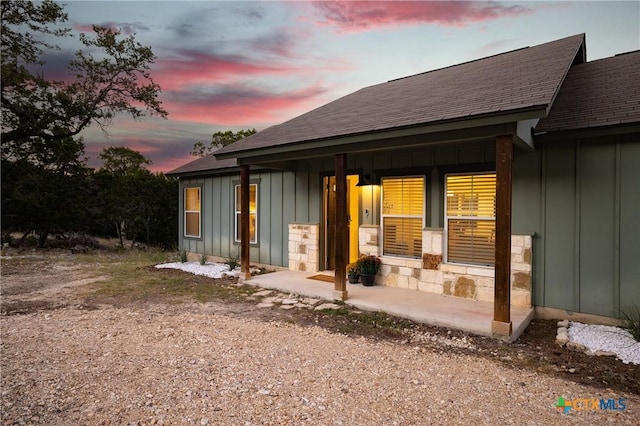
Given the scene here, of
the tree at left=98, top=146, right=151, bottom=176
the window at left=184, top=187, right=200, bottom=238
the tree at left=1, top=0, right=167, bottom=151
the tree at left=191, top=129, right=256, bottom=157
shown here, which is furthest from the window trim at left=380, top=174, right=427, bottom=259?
the tree at left=98, top=146, right=151, bottom=176

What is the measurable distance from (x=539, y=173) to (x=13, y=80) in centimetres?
1384

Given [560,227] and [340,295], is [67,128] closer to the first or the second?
[340,295]

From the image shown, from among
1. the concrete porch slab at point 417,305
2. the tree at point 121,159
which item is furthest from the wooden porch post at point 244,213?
the tree at point 121,159

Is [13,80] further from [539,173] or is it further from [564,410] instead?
[564,410]

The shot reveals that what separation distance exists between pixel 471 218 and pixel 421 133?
6.02 feet

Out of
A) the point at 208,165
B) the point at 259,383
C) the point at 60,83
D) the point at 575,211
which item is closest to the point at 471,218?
the point at 575,211

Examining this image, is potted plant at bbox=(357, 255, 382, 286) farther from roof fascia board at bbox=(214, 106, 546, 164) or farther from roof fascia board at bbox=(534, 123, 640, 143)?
roof fascia board at bbox=(534, 123, 640, 143)

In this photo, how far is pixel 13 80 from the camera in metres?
10.3

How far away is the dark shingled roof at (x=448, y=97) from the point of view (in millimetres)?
3988

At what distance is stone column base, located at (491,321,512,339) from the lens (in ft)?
12.5

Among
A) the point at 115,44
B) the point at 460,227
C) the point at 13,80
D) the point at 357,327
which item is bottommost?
the point at 357,327

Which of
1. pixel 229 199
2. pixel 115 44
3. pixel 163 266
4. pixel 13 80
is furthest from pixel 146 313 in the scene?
pixel 115 44

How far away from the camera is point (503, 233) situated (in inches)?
149

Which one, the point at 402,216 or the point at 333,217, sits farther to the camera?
the point at 333,217
